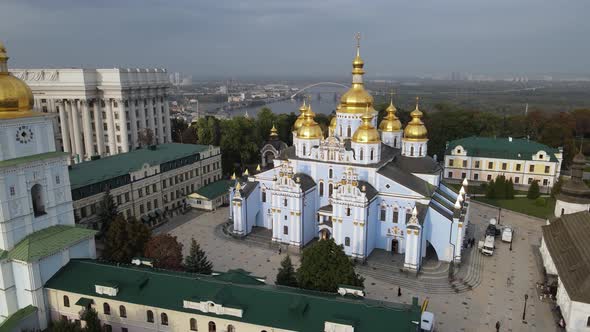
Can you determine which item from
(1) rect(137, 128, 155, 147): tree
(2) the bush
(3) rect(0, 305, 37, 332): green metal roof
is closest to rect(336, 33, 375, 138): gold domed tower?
(2) the bush

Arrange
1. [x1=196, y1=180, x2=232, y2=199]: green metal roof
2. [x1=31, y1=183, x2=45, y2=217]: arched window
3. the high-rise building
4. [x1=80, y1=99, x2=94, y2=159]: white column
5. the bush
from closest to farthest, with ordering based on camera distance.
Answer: [x1=31, y1=183, x2=45, y2=217]: arched window
[x1=196, y1=180, x2=232, y2=199]: green metal roof
the bush
the high-rise building
[x1=80, y1=99, x2=94, y2=159]: white column

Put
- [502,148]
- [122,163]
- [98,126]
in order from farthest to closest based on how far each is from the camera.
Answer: [98,126], [502,148], [122,163]

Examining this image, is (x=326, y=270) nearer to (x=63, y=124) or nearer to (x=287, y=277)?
(x=287, y=277)

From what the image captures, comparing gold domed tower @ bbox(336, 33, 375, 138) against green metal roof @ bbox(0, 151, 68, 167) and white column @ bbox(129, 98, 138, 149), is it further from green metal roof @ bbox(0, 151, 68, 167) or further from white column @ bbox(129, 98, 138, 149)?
white column @ bbox(129, 98, 138, 149)

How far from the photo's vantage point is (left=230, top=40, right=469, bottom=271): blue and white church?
29.5m

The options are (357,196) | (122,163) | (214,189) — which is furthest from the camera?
(214,189)

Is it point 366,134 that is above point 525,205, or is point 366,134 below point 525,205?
above

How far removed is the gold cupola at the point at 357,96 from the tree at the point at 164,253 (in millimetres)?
18702

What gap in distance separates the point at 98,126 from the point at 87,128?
136cm

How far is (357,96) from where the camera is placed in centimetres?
3525

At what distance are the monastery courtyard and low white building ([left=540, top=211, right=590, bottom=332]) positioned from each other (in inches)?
51.4

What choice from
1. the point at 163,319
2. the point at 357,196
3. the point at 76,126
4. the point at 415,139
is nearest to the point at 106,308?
the point at 163,319

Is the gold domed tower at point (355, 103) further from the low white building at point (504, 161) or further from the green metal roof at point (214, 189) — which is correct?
the low white building at point (504, 161)

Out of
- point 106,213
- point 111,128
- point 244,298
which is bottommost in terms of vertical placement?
point 106,213
